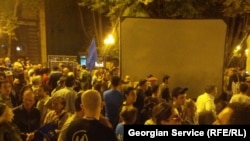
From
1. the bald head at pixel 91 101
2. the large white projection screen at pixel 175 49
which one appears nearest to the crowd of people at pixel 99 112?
the bald head at pixel 91 101

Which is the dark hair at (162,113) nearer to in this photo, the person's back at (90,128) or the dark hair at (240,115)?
the person's back at (90,128)

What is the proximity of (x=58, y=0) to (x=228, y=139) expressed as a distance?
100 ft

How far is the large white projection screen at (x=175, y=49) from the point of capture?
11.2m

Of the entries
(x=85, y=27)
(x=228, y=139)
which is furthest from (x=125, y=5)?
(x=85, y=27)

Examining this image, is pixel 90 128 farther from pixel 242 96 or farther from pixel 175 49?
pixel 175 49

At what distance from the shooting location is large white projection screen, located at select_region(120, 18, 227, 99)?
439 inches

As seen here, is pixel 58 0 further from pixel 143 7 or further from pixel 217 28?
pixel 217 28

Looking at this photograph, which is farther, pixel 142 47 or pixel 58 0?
pixel 58 0

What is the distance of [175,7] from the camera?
17109 mm

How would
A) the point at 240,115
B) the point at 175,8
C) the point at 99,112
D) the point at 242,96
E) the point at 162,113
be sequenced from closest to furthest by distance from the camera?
the point at 240,115
the point at 162,113
the point at 99,112
the point at 242,96
the point at 175,8

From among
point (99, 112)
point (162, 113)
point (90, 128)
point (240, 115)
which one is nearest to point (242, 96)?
point (162, 113)

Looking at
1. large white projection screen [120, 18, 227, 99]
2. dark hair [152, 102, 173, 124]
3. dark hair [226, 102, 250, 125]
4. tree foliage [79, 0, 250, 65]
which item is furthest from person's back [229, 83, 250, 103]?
tree foliage [79, 0, 250, 65]

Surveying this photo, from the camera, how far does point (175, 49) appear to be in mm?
11430

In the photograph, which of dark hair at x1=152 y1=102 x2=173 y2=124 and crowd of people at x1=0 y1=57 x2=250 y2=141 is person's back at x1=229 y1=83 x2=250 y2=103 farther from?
dark hair at x1=152 y1=102 x2=173 y2=124
